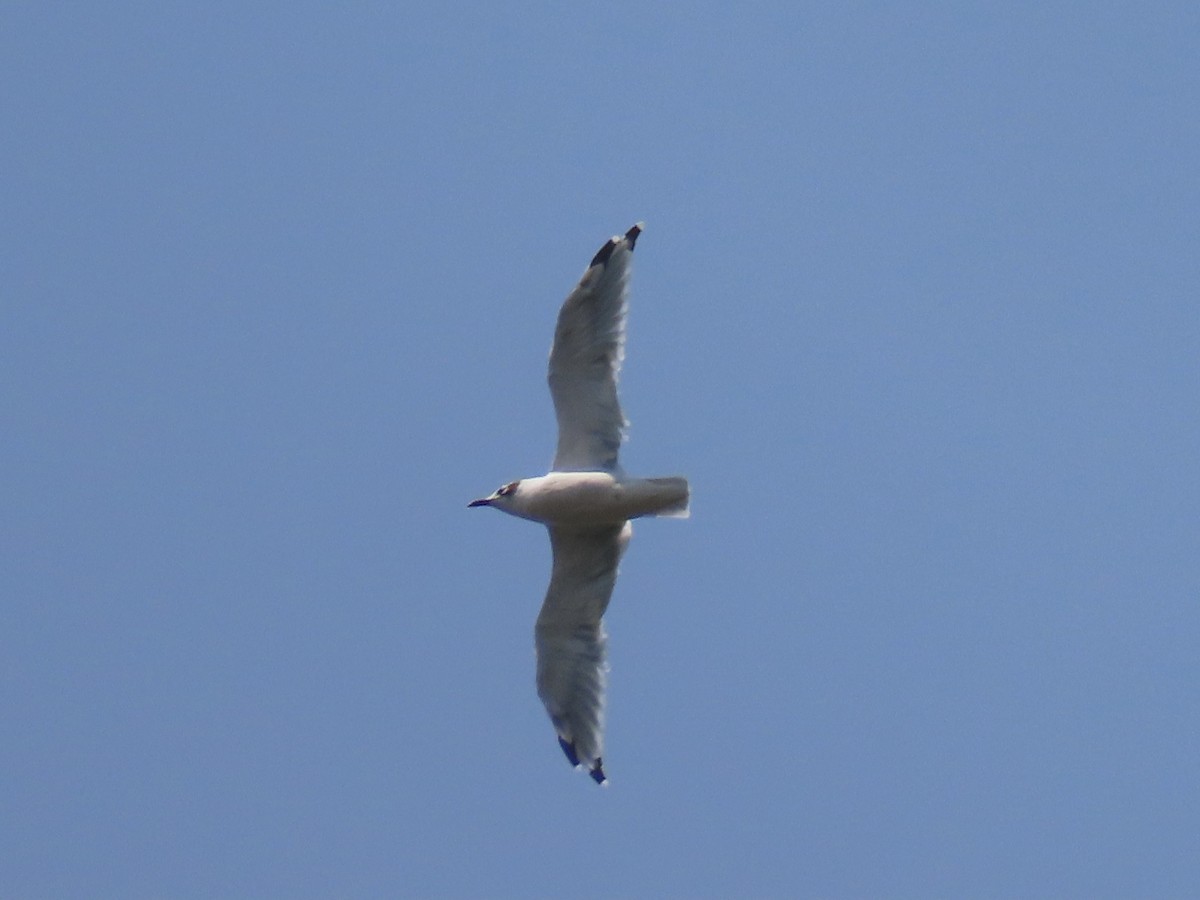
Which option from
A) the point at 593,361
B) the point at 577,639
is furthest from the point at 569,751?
the point at 593,361

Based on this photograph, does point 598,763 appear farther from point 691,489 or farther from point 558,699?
point 691,489

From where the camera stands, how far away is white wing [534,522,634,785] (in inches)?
800

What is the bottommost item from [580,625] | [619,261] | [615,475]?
[580,625]

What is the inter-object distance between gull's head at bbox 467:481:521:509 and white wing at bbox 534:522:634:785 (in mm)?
575

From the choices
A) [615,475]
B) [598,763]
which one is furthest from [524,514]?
[598,763]

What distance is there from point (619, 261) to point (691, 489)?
232cm

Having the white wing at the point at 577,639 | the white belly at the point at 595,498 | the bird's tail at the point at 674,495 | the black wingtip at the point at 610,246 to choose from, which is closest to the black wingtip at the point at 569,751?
the white wing at the point at 577,639

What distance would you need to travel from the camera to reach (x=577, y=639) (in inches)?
802

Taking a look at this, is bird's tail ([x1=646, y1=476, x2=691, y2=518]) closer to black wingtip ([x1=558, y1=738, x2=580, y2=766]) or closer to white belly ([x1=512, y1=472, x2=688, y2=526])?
white belly ([x1=512, y1=472, x2=688, y2=526])

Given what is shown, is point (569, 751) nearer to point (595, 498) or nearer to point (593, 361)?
point (595, 498)

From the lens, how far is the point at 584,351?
1989cm

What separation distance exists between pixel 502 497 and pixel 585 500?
98cm

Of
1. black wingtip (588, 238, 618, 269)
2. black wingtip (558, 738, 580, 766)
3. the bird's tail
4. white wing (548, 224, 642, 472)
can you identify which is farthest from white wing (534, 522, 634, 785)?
black wingtip (588, 238, 618, 269)

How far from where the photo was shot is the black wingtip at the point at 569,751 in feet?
66.7
